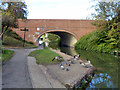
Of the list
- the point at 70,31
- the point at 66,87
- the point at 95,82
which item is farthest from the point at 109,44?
the point at 66,87

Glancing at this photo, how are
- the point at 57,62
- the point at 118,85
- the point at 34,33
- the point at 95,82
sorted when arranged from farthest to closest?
the point at 34,33 < the point at 57,62 < the point at 95,82 < the point at 118,85

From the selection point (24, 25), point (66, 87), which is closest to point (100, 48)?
point (24, 25)

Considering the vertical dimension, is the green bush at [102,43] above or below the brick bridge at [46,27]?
below

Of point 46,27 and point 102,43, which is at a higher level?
point 46,27

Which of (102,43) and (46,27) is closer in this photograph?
(102,43)

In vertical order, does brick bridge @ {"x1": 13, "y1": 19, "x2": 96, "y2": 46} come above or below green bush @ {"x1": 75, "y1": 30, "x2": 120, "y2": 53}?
above

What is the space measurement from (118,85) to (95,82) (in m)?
1.03

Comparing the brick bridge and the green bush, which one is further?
the brick bridge

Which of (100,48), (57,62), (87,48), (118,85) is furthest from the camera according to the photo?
(87,48)

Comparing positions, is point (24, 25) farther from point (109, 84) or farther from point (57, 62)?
point (109, 84)

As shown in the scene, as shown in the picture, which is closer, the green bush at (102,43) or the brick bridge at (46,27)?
the green bush at (102,43)

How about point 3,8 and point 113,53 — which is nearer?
point 3,8

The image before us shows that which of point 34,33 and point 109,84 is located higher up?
point 34,33

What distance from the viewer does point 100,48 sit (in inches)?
953
